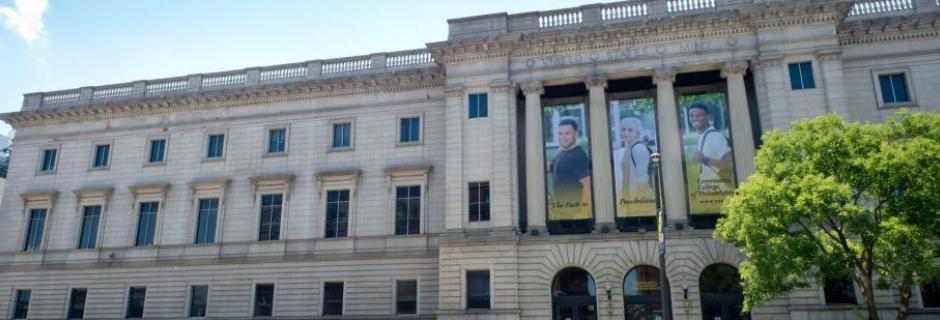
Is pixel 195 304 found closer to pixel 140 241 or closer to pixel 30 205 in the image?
pixel 140 241

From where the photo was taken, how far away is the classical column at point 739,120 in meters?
A: 29.1

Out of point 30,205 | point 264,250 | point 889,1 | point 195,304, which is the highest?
point 889,1

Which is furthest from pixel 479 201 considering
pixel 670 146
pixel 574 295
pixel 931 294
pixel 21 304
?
pixel 21 304

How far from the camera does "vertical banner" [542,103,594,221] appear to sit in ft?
101

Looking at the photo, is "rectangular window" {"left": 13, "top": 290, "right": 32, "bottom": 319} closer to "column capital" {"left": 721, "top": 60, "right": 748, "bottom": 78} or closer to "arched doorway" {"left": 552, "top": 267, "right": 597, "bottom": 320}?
"arched doorway" {"left": 552, "top": 267, "right": 597, "bottom": 320}

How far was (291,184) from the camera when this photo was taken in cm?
3588

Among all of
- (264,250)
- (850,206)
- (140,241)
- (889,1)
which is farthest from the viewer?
(140,241)

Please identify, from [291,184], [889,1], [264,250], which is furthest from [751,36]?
[264,250]

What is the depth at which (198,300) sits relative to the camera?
3566cm

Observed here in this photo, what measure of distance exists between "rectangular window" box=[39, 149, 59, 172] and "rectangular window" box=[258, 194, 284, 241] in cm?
1546

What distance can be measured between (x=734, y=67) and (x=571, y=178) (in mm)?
9059

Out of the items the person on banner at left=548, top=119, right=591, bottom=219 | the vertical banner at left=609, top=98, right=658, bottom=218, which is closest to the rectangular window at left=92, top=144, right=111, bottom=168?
the person on banner at left=548, top=119, right=591, bottom=219

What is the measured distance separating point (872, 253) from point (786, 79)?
37.2ft

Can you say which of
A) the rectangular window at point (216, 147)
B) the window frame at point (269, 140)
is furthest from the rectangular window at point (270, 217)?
the rectangular window at point (216, 147)
